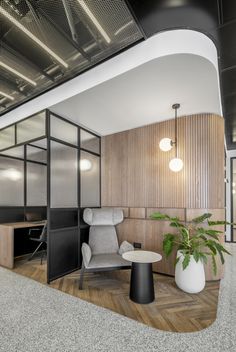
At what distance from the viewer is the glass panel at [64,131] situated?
3434 mm

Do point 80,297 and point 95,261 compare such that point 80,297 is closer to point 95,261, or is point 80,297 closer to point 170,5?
point 95,261

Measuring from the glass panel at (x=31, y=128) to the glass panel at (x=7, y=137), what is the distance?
0.20 m

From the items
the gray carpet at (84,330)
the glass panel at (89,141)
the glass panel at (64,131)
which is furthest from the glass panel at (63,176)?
the gray carpet at (84,330)

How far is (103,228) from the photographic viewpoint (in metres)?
3.73

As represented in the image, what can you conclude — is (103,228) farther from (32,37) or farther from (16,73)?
(32,37)

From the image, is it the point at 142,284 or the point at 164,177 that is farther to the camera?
the point at 164,177

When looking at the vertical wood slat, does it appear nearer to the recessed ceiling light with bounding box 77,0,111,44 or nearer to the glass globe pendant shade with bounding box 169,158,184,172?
the glass globe pendant shade with bounding box 169,158,184,172

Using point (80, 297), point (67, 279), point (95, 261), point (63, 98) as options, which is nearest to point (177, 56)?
point (63, 98)

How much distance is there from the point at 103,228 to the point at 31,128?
87.8 inches

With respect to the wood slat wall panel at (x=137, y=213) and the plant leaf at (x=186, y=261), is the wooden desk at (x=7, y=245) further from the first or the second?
the plant leaf at (x=186, y=261)

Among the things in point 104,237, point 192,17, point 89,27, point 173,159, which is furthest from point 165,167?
point 89,27

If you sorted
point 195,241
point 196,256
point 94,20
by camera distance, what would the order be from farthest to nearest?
1. point 195,241
2. point 196,256
3. point 94,20

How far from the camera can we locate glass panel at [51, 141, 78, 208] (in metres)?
3.38

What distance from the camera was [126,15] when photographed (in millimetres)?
2051
